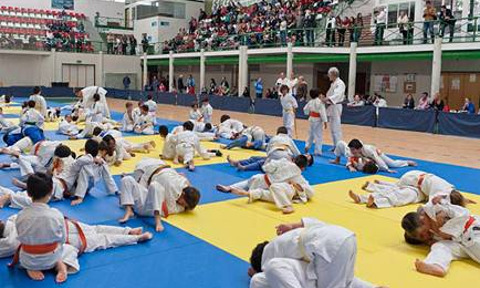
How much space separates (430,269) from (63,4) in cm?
4090

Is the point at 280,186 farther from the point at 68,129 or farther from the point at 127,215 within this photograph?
the point at 68,129

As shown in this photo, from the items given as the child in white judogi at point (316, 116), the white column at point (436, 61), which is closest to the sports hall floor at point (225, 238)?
the child in white judogi at point (316, 116)

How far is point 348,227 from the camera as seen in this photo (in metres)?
6.45

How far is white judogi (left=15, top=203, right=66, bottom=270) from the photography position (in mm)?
4578

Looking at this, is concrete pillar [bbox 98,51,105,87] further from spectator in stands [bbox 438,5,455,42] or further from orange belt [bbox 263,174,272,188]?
orange belt [bbox 263,174,272,188]

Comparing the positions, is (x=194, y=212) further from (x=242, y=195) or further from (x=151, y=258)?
(x=151, y=258)

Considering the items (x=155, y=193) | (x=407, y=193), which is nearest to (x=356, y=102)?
(x=407, y=193)

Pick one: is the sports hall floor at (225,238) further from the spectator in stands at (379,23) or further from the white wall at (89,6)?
the white wall at (89,6)

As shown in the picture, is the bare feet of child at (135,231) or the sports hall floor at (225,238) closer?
the sports hall floor at (225,238)

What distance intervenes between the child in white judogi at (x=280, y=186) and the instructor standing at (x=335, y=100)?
476 cm

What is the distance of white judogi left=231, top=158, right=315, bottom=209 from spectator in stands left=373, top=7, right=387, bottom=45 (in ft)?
50.6

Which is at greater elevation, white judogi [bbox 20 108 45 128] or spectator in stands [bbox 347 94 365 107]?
spectator in stands [bbox 347 94 365 107]

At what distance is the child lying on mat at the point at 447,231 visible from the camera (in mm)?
5227

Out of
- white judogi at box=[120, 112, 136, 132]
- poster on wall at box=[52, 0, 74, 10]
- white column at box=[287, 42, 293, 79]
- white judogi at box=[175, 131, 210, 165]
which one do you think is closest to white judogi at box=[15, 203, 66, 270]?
white judogi at box=[175, 131, 210, 165]
